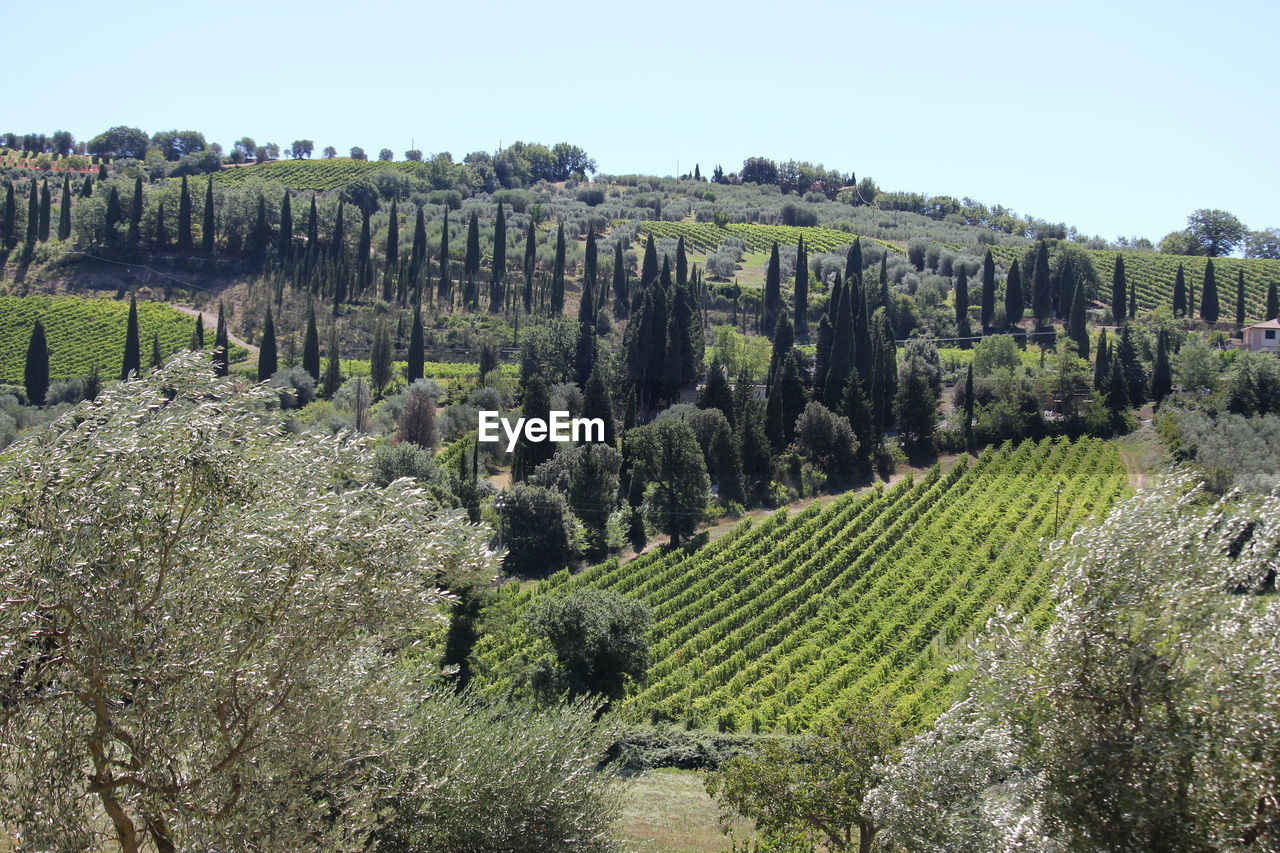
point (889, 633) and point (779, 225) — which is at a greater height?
point (779, 225)

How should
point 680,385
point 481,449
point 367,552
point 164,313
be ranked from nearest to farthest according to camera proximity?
point 367,552
point 481,449
point 680,385
point 164,313

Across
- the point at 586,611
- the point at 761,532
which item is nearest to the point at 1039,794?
the point at 586,611

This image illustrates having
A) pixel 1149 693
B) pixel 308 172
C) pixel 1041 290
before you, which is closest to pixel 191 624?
pixel 1149 693

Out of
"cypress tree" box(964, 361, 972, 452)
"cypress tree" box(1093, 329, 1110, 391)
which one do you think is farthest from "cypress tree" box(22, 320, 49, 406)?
"cypress tree" box(1093, 329, 1110, 391)

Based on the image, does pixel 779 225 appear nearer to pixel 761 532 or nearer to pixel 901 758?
pixel 761 532

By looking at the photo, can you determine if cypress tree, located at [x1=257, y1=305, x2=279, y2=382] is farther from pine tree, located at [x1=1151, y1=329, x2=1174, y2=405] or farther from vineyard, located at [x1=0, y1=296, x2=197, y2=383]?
pine tree, located at [x1=1151, y1=329, x2=1174, y2=405]

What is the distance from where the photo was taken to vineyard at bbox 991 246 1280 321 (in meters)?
91.6

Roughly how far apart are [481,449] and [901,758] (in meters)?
43.2

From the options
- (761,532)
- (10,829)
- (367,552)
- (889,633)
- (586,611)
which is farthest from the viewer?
(761,532)

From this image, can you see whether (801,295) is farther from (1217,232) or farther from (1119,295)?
(1217,232)

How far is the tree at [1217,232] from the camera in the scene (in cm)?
12012

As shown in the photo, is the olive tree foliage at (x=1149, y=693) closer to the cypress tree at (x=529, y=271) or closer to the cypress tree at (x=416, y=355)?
the cypress tree at (x=416, y=355)

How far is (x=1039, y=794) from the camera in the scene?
12.0 metres

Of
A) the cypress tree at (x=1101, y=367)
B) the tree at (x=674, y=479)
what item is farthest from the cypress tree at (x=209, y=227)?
the cypress tree at (x=1101, y=367)
